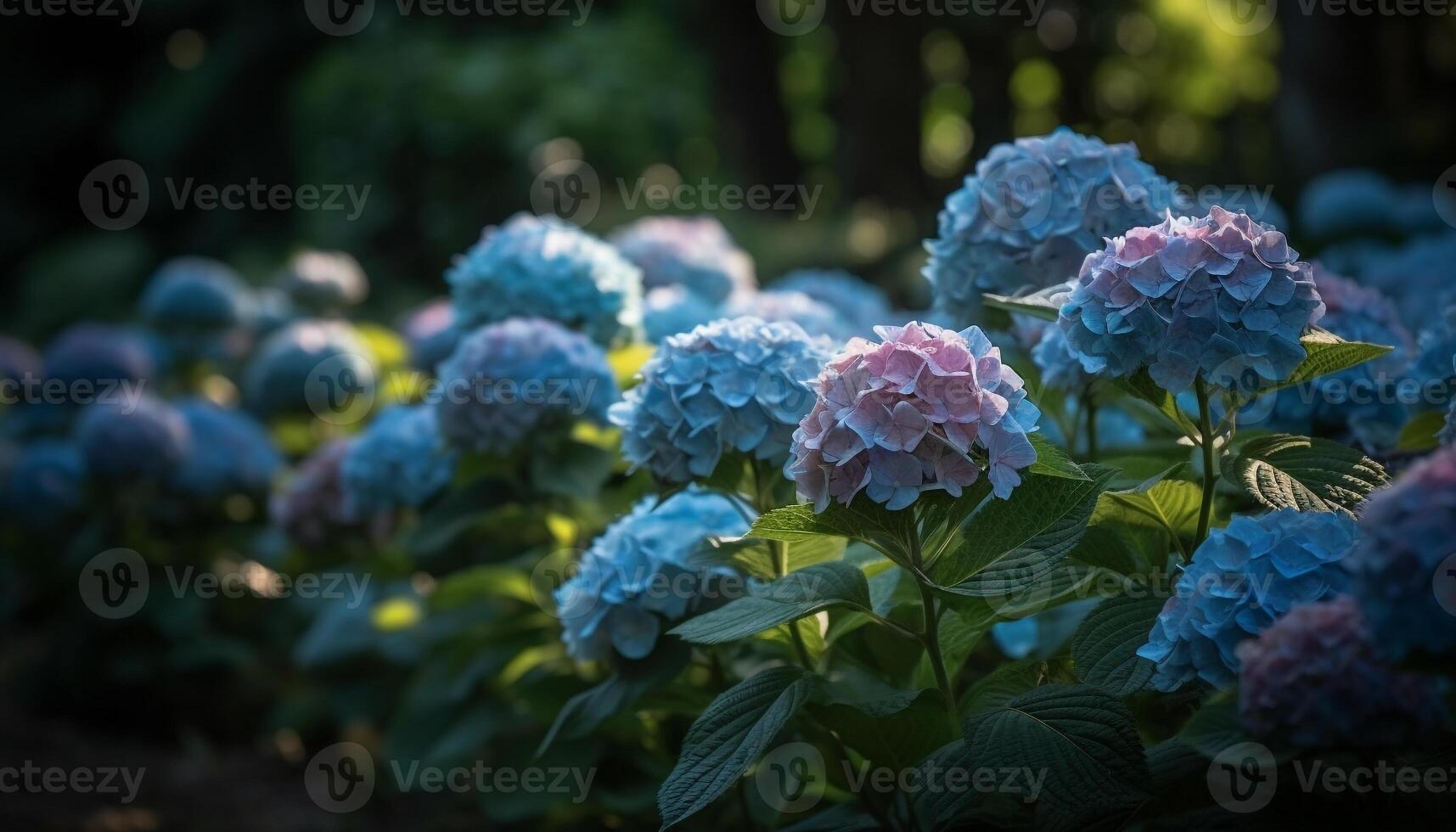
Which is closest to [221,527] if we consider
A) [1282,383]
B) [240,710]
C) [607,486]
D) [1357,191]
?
[240,710]

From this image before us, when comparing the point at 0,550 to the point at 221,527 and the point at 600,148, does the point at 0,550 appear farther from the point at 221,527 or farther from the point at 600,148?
the point at 600,148

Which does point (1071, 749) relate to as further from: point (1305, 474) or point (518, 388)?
point (518, 388)

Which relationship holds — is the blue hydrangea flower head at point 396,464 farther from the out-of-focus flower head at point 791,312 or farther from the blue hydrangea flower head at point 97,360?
the blue hydrangea flower head at point 97,360

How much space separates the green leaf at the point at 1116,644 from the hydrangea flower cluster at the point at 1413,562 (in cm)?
43

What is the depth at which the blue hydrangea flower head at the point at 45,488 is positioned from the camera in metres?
4.54

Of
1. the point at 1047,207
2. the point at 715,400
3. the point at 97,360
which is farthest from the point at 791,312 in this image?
the point at 97,360

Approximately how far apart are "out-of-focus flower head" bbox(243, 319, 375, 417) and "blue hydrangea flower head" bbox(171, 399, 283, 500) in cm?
15

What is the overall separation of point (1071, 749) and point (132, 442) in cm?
362

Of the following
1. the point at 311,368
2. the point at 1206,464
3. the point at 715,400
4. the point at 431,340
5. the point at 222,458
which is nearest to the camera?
the point at 1206,464

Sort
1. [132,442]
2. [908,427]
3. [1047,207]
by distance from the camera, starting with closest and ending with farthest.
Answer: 1. [908,427]
2. [1047,207]
3. [132,442]

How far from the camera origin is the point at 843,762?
6.07ft

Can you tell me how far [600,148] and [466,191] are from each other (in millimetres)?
1105

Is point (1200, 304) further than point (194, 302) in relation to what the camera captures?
No

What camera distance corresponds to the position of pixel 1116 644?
1563 mm
